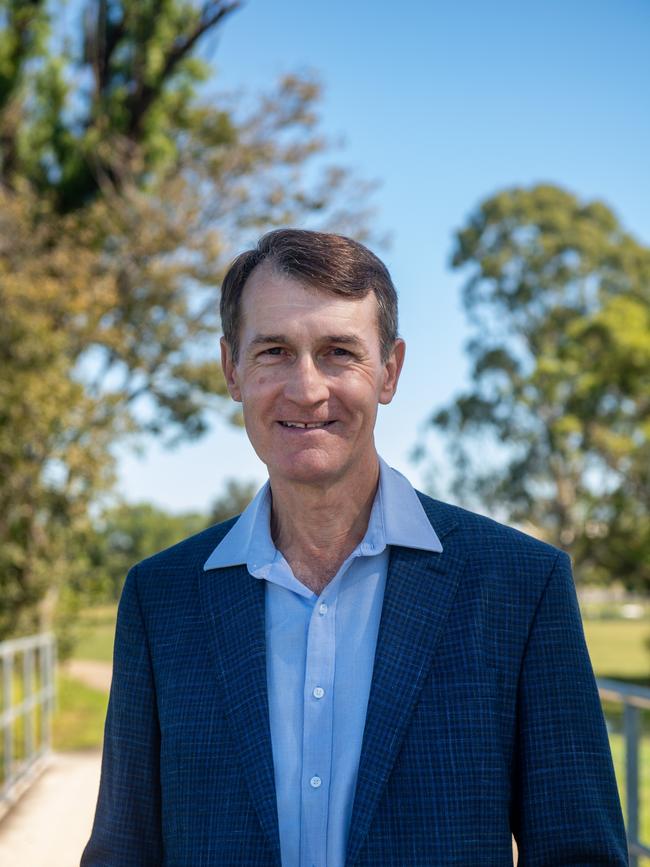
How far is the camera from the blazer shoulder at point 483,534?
5.08 feet

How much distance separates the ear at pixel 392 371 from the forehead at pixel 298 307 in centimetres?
10

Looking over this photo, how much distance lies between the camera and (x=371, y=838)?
1.41 m

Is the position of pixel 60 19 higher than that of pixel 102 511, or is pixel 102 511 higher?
pixel 60 19

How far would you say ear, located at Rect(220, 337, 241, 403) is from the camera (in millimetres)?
1688

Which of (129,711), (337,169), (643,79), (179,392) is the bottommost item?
(129,711)

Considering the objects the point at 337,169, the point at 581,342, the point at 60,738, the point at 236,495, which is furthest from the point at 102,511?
the point at 236,495

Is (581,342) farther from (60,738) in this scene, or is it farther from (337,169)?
(60,738)

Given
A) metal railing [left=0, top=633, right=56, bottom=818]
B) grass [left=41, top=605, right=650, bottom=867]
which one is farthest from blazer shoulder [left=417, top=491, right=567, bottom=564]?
metal railing [left=0, top=633, right=56, bottom=818]

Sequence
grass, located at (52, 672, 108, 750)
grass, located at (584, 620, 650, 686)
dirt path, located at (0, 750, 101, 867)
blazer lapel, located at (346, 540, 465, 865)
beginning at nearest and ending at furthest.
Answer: blazer lapel, located at (346, 540, 465, 865)
dirt path, located at (0, 750, 101, 867)
grass, located at (52, 672, 108, 750)
grass, located at (584, 620, 650, 686)

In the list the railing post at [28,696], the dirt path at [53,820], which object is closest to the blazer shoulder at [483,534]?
the dirt path at [53,820]

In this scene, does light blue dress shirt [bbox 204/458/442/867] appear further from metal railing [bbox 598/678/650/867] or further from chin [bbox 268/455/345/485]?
metal railing [bbox 598/678/650/867]

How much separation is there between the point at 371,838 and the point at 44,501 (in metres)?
11.0

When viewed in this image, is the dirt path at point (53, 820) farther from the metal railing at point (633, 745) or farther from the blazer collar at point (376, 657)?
the blazer collar at point (376, 657)

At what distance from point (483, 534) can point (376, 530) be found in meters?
0.16
